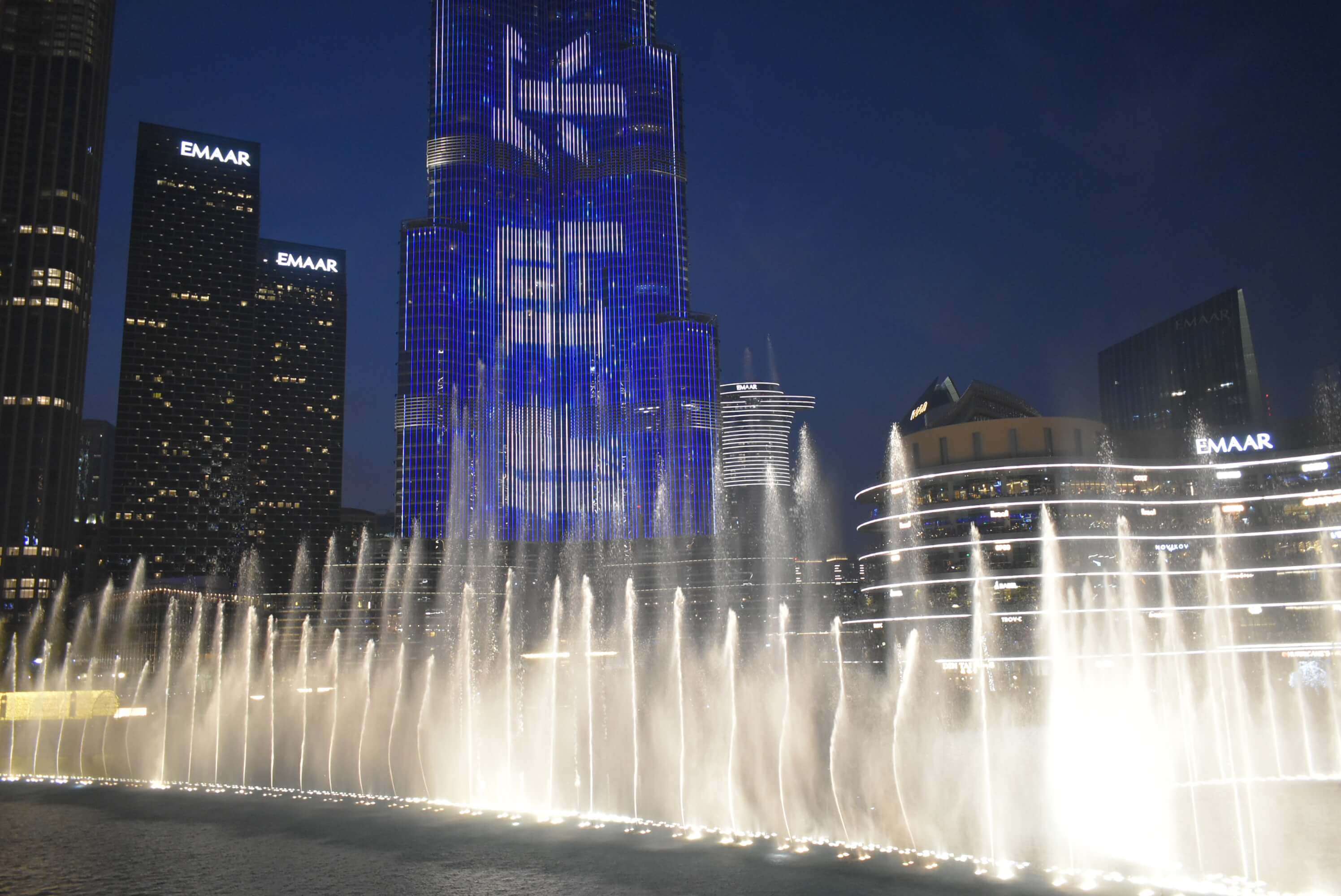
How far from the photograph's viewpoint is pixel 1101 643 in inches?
3565

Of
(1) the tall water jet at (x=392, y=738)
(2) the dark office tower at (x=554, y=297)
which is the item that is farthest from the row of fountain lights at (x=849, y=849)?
(2) the dark office tower at (x=554, y=297)

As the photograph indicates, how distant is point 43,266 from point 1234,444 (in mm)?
158032

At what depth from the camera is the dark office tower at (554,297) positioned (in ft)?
527

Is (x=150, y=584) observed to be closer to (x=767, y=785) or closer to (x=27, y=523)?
(x=27, y=523)

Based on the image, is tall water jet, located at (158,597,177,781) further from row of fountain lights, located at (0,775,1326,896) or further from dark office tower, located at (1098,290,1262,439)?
dark office tower, located at (1098,290,1262,439)

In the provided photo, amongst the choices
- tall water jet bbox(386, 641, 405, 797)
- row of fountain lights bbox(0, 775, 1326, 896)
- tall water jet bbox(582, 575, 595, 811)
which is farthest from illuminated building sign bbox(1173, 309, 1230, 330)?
row of fountain lights bbox(0, 775, 1326, 896)

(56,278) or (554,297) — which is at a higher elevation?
(554,297)

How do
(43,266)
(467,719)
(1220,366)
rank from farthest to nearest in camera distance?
(1220,366) < (43,266) < (467,719)

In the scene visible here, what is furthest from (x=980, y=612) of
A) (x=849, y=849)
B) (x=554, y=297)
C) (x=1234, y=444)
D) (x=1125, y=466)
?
(x=554, y=297)

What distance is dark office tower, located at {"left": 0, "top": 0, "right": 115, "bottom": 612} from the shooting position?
144 m

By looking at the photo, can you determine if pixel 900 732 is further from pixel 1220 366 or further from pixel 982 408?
pixel 1220 366

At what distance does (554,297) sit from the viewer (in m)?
178

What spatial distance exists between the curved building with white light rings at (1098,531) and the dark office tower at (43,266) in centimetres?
11848

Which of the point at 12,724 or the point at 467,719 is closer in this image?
the point at 467,719
